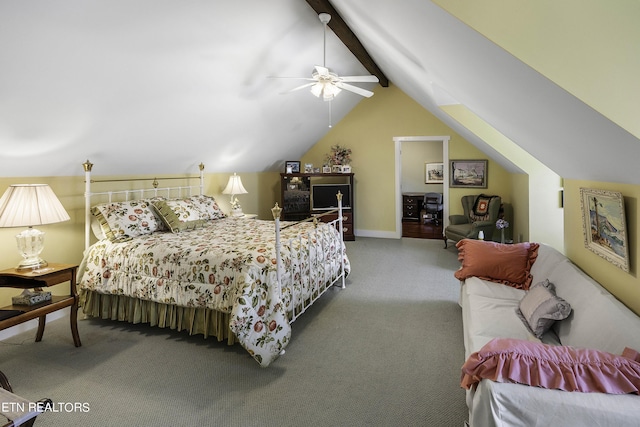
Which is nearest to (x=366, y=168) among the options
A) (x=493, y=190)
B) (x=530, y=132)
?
(x=493, y=190)

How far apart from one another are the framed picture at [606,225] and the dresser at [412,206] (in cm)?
722

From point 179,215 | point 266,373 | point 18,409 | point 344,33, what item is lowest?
point 266,373

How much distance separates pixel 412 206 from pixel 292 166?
3.95 meters

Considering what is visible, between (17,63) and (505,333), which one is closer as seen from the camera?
(505,333)

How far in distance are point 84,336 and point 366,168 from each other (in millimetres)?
5666

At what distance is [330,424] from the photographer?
2035 millimetres

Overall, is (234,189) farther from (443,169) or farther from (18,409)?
(18,409)

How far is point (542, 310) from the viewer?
2.20 meters

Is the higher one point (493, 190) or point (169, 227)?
point (493, 190)

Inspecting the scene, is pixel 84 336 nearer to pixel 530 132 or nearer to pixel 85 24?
pixel 85 24

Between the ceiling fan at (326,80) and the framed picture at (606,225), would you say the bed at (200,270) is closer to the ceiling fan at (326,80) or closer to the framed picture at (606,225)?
the ceiling fan at (326,80)

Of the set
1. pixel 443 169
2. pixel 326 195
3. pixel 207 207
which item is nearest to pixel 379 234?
pixel 326 195

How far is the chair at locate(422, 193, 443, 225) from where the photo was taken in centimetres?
920

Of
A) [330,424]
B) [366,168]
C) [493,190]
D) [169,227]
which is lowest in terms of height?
[330,424]
